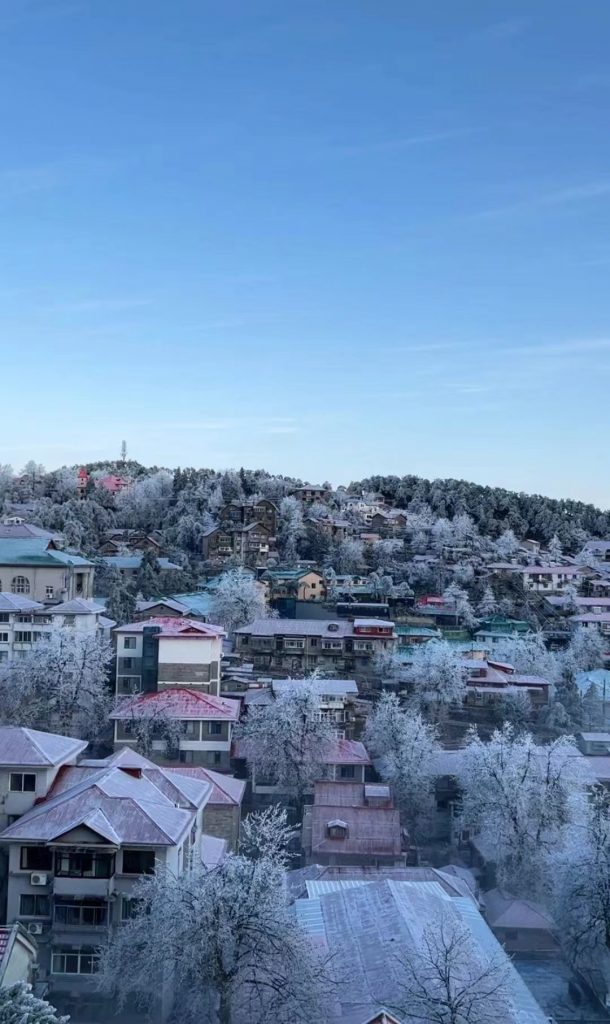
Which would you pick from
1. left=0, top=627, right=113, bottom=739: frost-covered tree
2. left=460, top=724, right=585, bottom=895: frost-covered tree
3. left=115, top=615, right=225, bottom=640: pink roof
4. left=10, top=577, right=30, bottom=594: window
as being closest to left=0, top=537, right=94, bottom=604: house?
left=10, top=577, right=30, bottom=594: window

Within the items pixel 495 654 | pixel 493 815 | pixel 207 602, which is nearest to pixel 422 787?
pixel 493 815

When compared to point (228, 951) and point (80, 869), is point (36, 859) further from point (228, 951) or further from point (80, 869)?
point (228, 951)

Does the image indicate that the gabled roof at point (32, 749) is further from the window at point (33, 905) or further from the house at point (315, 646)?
the house at point (315, 646)

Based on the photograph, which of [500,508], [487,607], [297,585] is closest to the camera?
[487,607]

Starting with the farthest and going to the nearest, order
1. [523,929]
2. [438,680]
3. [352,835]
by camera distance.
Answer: [438,680], [352,835], [523,929]

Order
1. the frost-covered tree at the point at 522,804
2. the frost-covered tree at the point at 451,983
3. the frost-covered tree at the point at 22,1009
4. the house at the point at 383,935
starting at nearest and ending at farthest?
1. the frost-covered tree at the point at 22,1009
2. the frost-covered tree at the point at 451,983
3. the house at the point at 383,935
4. the frost-covered tree at the point at 522,804

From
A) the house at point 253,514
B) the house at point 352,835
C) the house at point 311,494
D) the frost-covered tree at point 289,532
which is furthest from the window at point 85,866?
the house at point 311,494

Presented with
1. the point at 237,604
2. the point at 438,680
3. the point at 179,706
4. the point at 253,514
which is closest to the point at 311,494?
the point at 253,514

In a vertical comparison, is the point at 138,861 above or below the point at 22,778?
below
